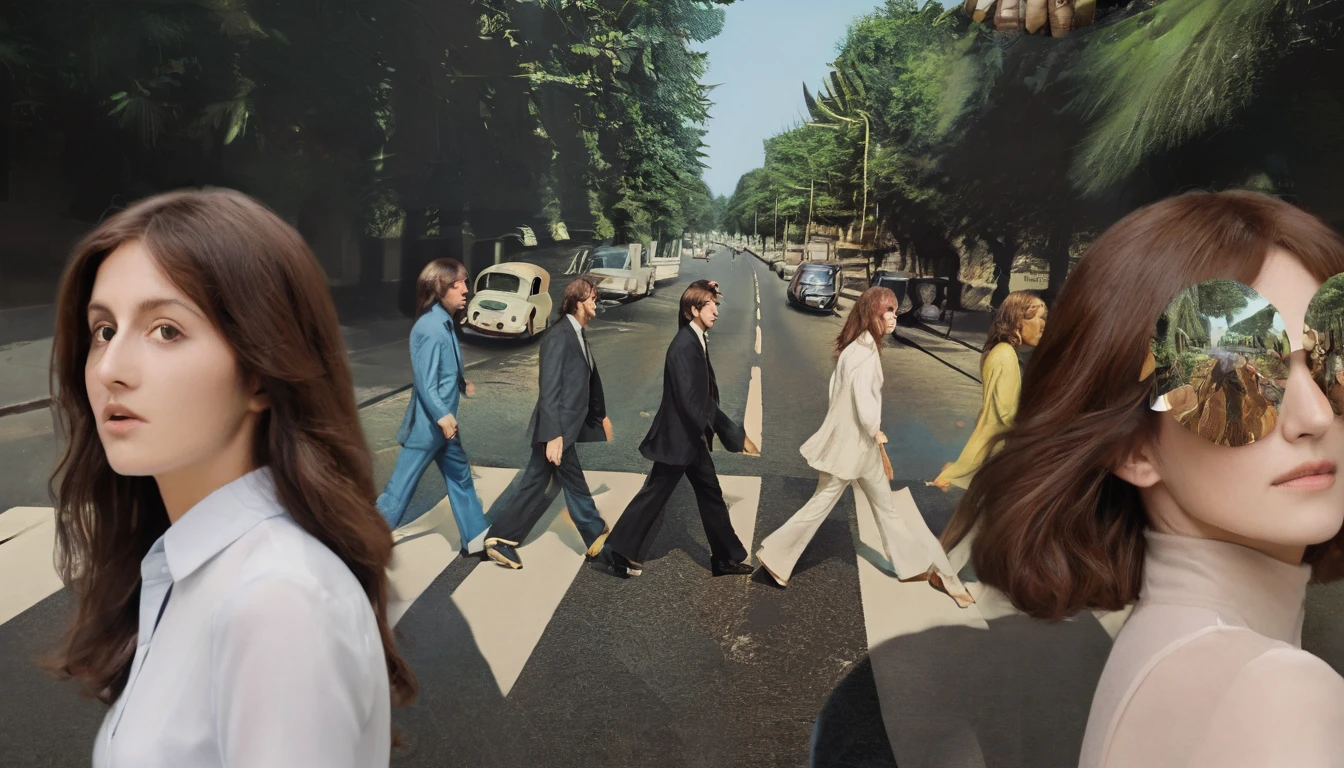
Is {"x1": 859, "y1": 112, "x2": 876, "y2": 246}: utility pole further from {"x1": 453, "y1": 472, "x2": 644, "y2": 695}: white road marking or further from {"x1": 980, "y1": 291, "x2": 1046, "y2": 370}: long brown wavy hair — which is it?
{"x1": 453, "y1": 472, "x2": 644, "y2": 695}: white road marking

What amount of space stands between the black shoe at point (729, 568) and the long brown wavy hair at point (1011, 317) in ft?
4.72

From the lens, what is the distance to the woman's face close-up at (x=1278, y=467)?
1.41 metres

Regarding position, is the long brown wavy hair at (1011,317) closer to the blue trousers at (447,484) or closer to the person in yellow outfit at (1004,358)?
the person in yellow outfit at (1004,358)

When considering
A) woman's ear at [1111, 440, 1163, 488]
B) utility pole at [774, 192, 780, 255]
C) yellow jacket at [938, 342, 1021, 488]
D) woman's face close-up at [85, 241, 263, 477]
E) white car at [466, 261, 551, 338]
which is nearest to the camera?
woman's ear at [1111, 440, 1163, 488]

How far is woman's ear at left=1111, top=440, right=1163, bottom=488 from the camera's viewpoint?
149 centimetres

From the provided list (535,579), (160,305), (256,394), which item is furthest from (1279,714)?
(535,579)

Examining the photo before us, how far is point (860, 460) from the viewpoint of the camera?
167 inches

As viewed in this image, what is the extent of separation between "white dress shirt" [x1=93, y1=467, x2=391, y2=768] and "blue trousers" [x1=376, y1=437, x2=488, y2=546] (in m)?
3.08

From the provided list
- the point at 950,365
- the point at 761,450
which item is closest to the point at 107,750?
the point at 761,450

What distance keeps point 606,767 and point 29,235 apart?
409 cm

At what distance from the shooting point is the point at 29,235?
4.93 metres

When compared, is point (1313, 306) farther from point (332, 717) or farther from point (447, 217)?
point (447, 217)

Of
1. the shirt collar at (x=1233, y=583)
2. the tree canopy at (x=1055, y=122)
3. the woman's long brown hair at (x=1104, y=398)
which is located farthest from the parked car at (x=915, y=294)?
the shirt collar at (x=1233, y=583)

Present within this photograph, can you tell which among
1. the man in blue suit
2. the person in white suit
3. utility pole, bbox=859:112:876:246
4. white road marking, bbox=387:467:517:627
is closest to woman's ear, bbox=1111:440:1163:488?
the person in white suit
